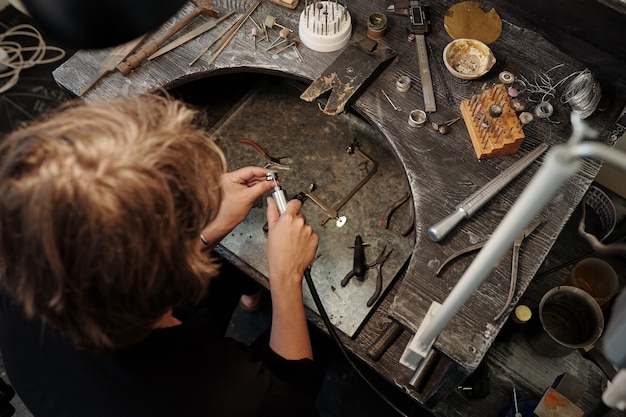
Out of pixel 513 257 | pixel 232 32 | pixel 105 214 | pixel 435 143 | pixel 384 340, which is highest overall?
pixel 105 214

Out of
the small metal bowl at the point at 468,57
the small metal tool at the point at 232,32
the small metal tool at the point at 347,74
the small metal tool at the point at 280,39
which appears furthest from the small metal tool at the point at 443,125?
the small metal tool at the point at 232,32

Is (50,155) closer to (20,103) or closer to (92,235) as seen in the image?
(92,235)

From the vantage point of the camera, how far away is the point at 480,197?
133cm

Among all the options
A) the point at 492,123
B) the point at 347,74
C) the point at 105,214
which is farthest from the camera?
the point at 347,74

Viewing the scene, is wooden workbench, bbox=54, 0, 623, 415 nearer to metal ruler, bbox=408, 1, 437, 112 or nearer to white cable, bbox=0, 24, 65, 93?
metal ruler, bbox=408, 1, 437, 112

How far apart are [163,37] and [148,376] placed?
1.07m

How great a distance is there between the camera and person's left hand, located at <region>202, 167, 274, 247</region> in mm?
1468

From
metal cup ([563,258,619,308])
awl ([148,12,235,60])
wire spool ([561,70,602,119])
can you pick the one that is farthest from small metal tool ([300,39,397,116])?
metal cup ([563,258,619,308])

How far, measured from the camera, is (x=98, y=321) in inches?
36.1

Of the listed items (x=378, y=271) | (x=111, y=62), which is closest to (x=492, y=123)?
(x=378, y=271)

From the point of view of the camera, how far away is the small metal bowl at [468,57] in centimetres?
152

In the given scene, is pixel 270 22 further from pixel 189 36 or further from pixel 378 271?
pixel 378 271

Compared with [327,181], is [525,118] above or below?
above

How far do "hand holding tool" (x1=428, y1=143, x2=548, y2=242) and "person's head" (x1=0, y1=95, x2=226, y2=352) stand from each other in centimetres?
58
